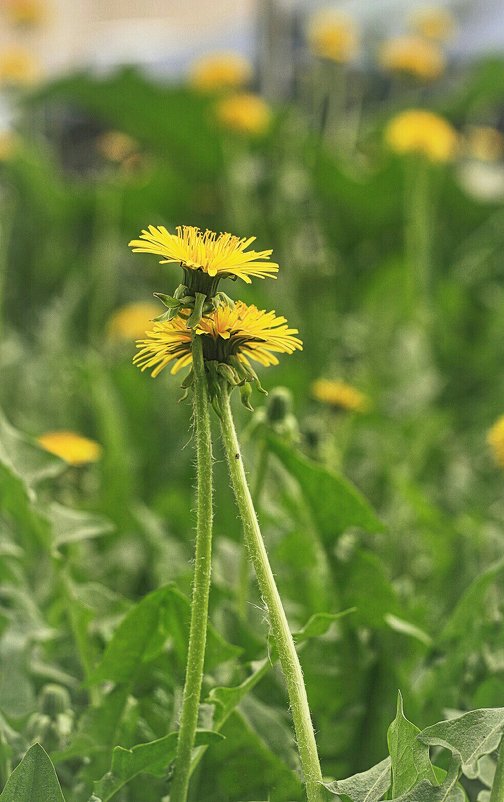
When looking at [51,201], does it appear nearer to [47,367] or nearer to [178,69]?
[47,367]

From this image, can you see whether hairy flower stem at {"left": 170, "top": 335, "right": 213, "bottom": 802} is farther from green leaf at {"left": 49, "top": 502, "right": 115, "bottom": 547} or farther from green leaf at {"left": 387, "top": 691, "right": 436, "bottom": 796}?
green leaf at {"left": 49, "top": 502, "right": 115, "bottom": 547}

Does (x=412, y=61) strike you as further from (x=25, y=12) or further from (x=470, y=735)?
(x=470, y=735)

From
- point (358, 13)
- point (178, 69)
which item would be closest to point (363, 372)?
point (358, 13)

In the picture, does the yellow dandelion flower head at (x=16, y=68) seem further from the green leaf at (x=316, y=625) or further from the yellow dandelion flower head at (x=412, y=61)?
the green leaf at (x=316, y=625)

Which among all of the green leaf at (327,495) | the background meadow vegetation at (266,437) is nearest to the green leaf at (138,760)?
the background meadow vegetation at (266,437)

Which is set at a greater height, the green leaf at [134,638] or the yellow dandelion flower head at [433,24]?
the yellow dandelion flower head at [433,24]
